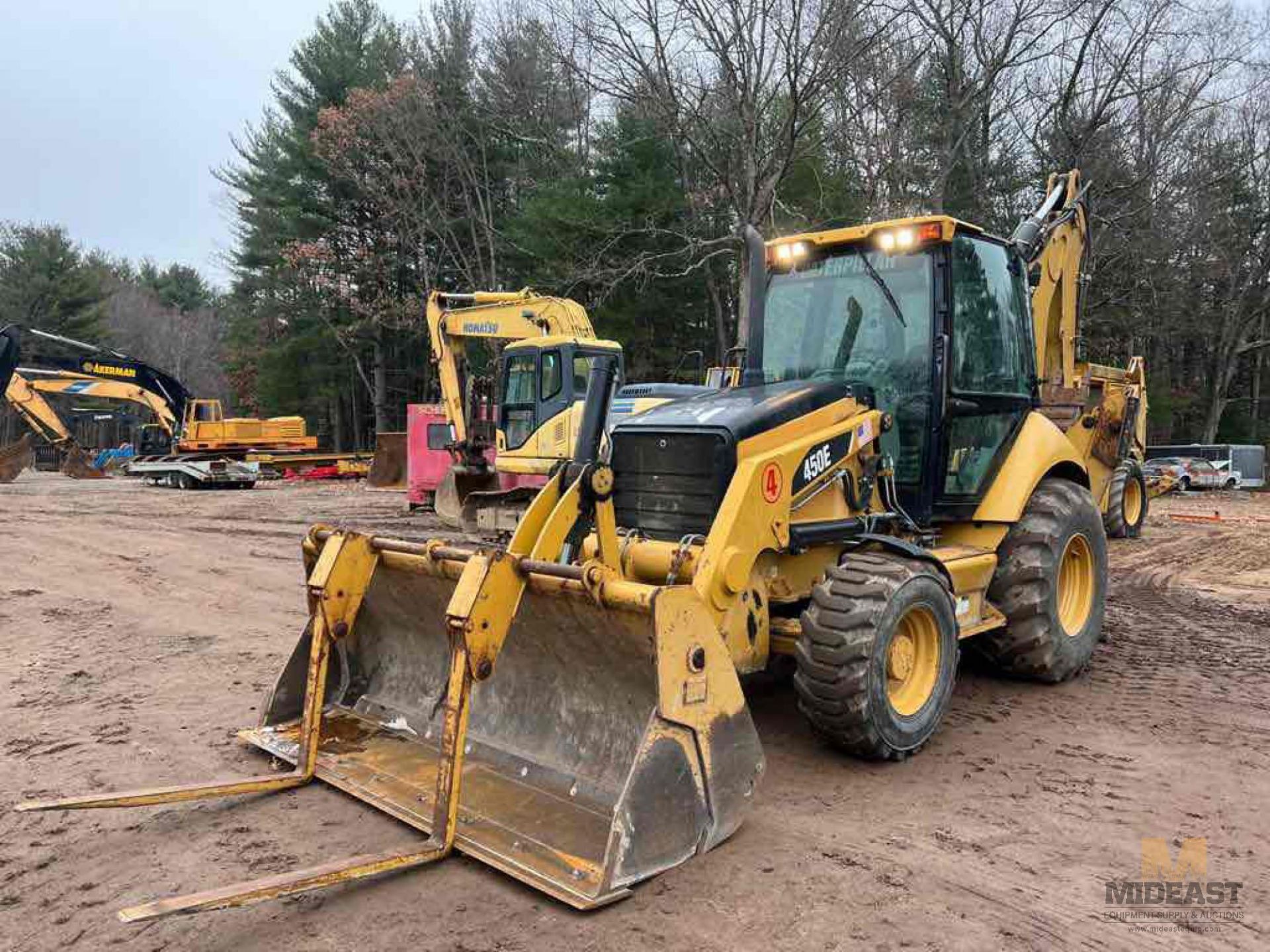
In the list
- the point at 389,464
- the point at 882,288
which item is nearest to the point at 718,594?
the point at 882,288

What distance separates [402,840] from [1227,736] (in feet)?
13.6

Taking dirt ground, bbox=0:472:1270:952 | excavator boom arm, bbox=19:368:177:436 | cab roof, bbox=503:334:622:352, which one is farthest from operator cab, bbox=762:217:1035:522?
excavator boom arm, bbox=19:368:177:436

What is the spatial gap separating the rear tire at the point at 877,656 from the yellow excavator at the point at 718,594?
0.04 feet

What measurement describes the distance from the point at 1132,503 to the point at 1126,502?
168 millimetres

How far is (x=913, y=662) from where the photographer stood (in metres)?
4.48

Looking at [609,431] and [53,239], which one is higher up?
[53,239]

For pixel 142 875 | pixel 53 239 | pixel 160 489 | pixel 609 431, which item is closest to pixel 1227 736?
pixel 609 431

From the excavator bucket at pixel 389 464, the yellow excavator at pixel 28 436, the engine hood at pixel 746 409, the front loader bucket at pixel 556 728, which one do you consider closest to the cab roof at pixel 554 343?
the engine hood at pixel 746 409

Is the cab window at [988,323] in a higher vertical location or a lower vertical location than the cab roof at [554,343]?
lower

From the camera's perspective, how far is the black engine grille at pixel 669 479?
4309 millimetres

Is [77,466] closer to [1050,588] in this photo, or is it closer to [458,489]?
[458,489]

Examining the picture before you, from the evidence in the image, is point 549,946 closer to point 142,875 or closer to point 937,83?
point 142,875

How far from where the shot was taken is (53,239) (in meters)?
41.6
